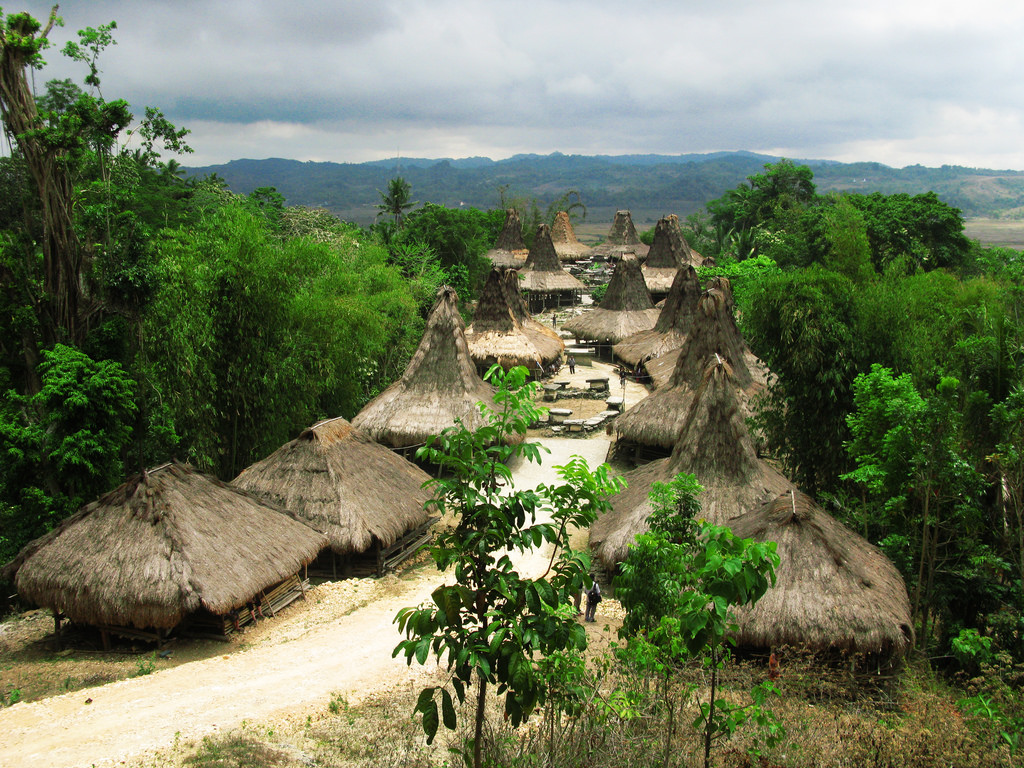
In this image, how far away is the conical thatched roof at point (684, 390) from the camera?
19438mm

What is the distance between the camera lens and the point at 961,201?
19625cm

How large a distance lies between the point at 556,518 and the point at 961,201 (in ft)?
752

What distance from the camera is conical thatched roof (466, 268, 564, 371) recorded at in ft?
91.9

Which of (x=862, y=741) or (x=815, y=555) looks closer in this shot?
(x=862, y=741)

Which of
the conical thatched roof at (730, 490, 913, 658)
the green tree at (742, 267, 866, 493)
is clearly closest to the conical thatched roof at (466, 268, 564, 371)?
the green tree at (742, 267, 866, 493)

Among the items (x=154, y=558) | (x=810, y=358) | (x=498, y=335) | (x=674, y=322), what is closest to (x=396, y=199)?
(x=498, y=335)

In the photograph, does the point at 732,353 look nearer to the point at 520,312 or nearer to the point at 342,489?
the point at 342,489

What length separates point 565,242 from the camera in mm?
57656

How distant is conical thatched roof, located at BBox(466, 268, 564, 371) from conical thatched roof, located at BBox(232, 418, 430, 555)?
1198 centimetres

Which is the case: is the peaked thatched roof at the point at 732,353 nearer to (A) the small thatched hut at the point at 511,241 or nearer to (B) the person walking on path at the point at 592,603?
(B) the person walking on path at the point at 592,603

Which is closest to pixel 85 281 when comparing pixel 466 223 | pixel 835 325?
pixel 835 325

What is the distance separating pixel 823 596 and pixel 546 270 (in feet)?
119

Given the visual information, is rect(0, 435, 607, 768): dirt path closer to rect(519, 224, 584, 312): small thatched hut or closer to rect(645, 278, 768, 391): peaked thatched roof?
rect(645, 278, 768, 391): peaked thatched roof

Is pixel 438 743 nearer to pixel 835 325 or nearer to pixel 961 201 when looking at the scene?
pixel 835 325
